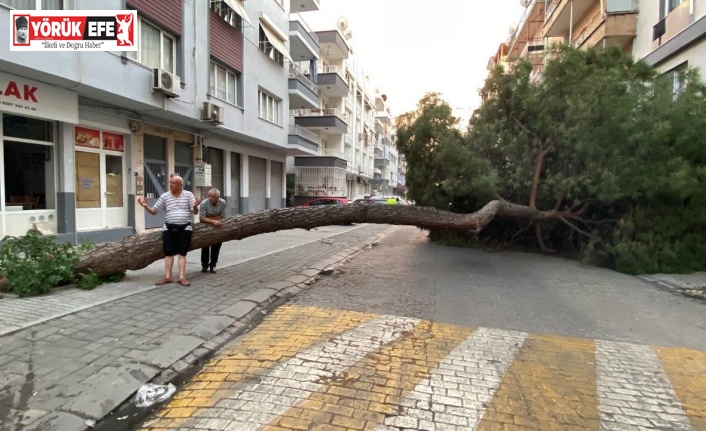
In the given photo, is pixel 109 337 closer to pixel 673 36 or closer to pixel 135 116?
pixel 135 116

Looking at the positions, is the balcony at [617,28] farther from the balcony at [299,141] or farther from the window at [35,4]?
the window at [35,4]

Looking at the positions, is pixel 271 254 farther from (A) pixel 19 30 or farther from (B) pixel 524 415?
(B) pixel 524 415

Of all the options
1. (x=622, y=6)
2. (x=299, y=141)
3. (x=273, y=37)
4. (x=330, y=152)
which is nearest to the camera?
(x=622, y=6)

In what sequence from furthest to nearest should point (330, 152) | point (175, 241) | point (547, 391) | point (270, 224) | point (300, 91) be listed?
point (330, 152), point (300, 91), point (270, 224), point (175, 241), point (547, 391)

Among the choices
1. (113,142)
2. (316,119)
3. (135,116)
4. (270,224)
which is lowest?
(270,224)

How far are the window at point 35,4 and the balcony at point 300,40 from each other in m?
13.4

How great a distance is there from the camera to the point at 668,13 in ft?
42.9

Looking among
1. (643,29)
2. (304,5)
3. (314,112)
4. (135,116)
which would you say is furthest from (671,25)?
(314,112)

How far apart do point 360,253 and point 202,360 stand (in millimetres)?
7820

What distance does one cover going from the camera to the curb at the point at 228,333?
2865mm

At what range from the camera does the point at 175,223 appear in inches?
241

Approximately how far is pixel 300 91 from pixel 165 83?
1110 centimetres

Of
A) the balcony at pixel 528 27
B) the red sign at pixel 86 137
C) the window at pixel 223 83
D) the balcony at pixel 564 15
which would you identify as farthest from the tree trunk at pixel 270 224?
the balcony at pixel 528 27

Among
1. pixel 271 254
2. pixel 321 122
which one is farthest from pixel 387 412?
pixel 321 122
